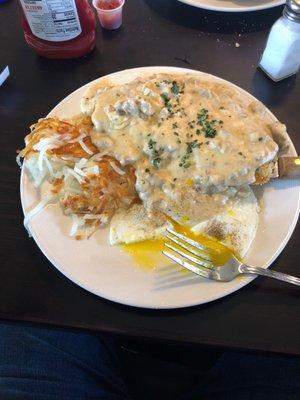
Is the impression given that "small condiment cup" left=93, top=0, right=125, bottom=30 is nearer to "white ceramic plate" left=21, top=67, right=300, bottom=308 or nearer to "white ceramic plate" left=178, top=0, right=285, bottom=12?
"white ceramic plate" left=178, top=0, right=285, bottom=12

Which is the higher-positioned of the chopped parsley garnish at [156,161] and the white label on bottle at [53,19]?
the white label on bottle at [53,19]

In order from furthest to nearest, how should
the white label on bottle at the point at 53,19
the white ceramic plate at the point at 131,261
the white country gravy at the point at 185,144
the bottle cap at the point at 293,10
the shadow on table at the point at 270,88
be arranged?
1. the shadow on table at the point at 270,88
2. the white label on bottle at the point at 53,19
3. the bottle cap at the point at 293,10
4. the white country gravy at the point at 185,144
5. the white ceramic plate at the point at 131,261

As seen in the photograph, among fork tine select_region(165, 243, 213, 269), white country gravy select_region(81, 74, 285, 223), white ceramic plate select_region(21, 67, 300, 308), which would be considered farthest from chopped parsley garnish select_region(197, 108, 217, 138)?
fork tine select_region(165, 243, 213, 269)

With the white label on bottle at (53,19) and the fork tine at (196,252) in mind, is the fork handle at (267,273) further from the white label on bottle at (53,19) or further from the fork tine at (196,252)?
the white label on bottle at (53,19)

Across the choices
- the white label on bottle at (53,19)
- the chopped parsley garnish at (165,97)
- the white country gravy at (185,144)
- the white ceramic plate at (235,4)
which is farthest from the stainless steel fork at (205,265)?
the white ceramic plate at (235,4)

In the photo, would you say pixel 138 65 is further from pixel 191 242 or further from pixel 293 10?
pixel 191 242

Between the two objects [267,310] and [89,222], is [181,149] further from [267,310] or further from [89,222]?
[267,310]

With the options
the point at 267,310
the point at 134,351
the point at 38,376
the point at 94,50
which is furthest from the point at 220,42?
the point at 38,376
